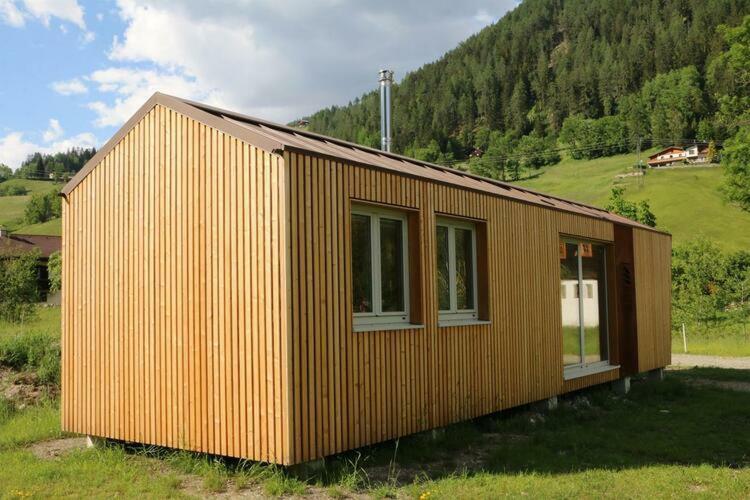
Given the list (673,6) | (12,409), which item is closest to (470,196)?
(12,409)

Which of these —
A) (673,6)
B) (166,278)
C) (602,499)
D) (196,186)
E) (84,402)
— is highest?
(673,6)

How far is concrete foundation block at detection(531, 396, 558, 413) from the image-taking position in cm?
1034

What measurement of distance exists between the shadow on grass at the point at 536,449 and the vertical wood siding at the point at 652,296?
2.24 m

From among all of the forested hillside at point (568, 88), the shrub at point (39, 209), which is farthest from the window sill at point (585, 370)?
the shrub at point (39, 209)

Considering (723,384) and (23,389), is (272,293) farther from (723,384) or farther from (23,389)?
(723,384)

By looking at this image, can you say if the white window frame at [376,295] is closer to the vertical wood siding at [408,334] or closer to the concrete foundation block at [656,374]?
the vertical wood siding at [408,334]

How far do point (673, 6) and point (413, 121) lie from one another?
3814cm

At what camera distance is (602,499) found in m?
6.04

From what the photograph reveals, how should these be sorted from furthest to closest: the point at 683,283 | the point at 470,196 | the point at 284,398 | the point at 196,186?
the point at 683,283 < the point at 470,196 < the point at 196,186 < the point at 284,398

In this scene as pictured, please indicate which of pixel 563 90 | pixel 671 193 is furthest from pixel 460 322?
pixel 563 90

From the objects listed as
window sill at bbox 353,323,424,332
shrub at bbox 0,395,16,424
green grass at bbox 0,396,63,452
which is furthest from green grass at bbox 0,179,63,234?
window sill at bbox 353,323,424,332

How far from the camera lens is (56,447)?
813cm

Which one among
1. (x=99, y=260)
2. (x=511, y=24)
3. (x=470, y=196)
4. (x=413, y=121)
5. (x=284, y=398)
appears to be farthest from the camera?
(x=511, y=24)

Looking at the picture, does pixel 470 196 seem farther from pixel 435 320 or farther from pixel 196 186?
pixel 196 186
